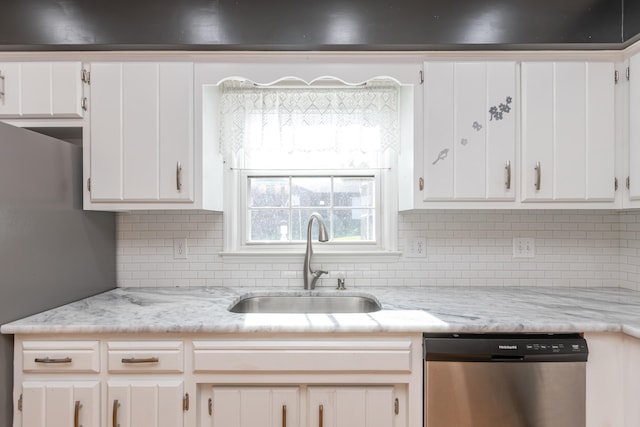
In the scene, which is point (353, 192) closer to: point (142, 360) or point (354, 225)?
point (354, 225)

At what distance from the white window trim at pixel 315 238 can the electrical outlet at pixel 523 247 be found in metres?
0.71

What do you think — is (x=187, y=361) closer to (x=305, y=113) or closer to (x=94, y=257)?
(x=94, y=257)

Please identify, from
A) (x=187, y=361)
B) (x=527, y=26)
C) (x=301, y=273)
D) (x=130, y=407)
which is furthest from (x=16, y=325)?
(x=527, y=26)

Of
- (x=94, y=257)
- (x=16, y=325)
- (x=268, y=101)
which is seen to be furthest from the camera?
(x=268, y=101)

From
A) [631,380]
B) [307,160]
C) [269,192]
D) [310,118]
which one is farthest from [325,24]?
[631,380]

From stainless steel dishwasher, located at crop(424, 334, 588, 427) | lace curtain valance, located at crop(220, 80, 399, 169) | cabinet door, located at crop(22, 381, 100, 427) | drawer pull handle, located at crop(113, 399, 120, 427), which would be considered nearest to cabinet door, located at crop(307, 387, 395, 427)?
stainless steel dishwasher, located at crop(424, 334, 588, 427)

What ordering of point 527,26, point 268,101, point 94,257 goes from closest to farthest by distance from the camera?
point 527,26, point 94,257, point 268,101

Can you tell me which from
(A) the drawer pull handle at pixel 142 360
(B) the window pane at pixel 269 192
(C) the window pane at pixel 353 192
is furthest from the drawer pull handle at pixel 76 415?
(C) the window pane at pixel 353 192

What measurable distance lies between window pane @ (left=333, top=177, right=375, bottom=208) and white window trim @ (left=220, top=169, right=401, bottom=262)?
0.16 feet

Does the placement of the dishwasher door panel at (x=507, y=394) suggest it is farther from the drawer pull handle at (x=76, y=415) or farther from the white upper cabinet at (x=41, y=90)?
the white upper cabinet at (x=41, y=90)

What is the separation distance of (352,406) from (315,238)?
1.04 m

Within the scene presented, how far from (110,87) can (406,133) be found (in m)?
1.56

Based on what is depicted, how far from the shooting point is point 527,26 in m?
1.78

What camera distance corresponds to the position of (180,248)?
218cm
